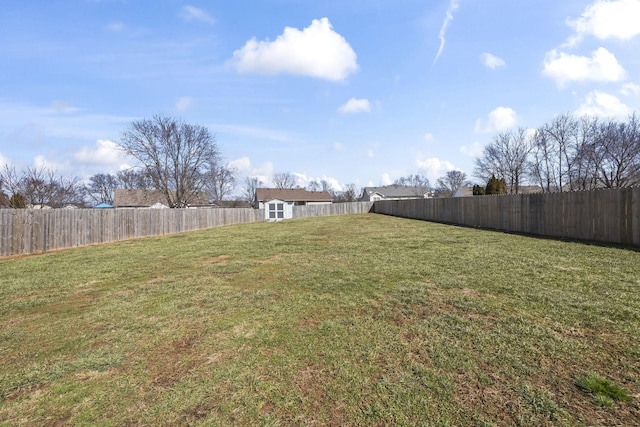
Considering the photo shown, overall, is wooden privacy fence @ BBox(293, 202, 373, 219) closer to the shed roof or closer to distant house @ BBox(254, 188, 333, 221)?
distant house @ BBox(254, 188, 333, 221)

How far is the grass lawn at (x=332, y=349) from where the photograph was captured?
6.10 ft

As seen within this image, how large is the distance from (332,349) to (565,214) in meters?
10.4

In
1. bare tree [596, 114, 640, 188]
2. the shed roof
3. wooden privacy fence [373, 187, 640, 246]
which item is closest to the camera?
wooden privacy fence [373, 187, 640, 246]

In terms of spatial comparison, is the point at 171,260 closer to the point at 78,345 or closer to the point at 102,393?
the point at 78,345

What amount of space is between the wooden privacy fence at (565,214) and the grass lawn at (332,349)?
3.20m

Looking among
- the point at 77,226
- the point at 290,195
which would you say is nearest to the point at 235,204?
the point at 290,195

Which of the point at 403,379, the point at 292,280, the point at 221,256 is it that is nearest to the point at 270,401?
the point at 403,379

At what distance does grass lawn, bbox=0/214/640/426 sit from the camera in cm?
186

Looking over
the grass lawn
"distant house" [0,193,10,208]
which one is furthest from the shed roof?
the grass lawn

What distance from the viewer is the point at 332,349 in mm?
2592

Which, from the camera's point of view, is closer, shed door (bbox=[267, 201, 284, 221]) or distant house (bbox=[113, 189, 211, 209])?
shed door (bbox=[267, 201, 284, 221])

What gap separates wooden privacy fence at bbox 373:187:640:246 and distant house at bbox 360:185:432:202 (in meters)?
41.2

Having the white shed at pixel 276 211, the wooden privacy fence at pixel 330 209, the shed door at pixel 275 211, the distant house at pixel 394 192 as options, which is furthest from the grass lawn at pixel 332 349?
the distant house at pixel 394 192

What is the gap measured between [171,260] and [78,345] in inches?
192
